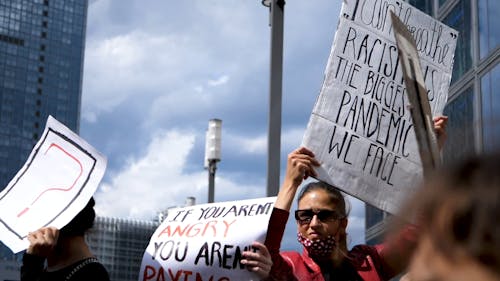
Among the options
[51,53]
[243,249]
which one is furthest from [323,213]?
[51,53]

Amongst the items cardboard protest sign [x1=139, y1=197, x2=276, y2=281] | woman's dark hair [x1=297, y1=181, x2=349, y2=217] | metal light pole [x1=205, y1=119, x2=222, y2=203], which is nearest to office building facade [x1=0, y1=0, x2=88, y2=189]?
metal light pole [x1=205, y1=119, x2=222, y2=203]

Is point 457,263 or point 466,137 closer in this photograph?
point 457,263

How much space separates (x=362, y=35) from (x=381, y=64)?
0.16 m

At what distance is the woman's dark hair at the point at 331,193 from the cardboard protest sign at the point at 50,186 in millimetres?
942

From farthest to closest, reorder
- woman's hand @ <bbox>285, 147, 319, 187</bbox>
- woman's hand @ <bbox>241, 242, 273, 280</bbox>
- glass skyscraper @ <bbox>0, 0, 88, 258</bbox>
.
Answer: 1. glass skyscraper @ <bbox>0, 0, 88, 258</bbox>
2. woman's hand @ <bbox>285, 147, 319, 187</bbox>
3. woman's hand @ <bbox>241, 242, 273, 280</bbox>

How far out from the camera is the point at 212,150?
1189cm

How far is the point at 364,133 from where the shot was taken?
11.0 feet

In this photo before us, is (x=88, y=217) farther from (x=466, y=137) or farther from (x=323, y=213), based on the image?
(x=466, y=137)

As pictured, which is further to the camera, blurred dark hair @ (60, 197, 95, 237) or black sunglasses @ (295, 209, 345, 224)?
blurred dark hair @ (60, 197, 95, 237)

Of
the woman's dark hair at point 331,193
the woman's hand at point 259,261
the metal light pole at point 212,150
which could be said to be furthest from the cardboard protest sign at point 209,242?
the metal light pole at point 212,150

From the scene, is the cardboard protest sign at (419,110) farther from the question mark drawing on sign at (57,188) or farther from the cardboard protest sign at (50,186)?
the question mark drawing on sign at (57,188)

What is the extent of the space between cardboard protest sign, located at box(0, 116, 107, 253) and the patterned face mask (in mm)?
994

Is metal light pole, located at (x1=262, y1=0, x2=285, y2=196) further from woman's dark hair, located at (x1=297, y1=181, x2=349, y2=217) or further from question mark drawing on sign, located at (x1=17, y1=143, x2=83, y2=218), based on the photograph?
woman's dark hair, located at (x1=297, y1=181, x2=349, y2=217)

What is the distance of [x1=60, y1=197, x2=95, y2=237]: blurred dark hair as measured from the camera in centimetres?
321
